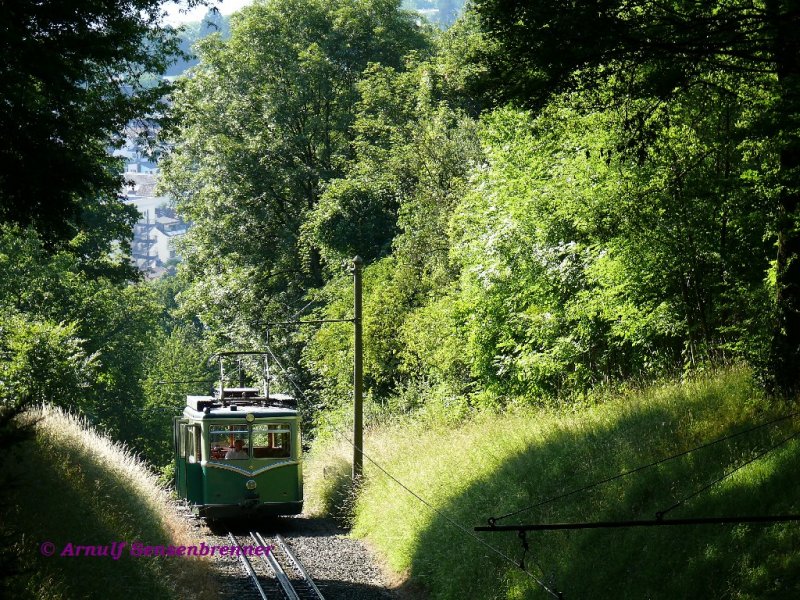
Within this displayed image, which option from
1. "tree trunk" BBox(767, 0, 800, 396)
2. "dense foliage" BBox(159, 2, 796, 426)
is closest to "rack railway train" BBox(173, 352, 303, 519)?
"dense foliage" BBox(159, 2, 796, 426)

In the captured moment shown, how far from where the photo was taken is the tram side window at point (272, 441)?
73.6ft

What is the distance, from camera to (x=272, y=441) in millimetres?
22562

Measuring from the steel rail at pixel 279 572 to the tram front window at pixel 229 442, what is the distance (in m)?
2.10

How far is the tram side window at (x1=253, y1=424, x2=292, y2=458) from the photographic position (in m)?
22.4

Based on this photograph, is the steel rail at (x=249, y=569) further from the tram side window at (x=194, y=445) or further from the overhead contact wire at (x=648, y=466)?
the overhead contact wire at (x=648, y=466)

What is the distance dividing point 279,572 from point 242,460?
6.08 m

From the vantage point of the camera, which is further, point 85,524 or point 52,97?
point 52,97

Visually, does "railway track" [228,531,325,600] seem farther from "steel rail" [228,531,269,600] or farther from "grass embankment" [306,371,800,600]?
"grass embankment" [306,371,800,600]

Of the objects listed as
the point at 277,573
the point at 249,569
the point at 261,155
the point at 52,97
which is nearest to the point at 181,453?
the point at 249,569

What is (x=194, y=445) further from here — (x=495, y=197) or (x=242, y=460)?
(x=495, y=197)

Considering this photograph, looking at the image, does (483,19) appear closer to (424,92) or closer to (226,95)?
(424,92)

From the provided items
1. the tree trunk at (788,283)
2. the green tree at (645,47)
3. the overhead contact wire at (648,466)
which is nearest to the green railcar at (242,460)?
the overhead contact wire at (648,466)

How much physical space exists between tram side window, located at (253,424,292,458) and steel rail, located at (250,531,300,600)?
2.17m

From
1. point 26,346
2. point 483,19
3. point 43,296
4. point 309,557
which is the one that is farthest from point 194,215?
point 483,19
